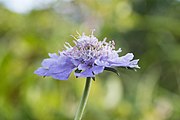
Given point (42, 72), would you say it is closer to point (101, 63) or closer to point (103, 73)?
point (101, 63)

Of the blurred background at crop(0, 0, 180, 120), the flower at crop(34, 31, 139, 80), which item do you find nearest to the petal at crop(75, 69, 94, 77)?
the flower at crop(34, 31, 139, 80)

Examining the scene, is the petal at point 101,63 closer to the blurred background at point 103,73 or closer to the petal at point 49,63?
the petal at point 49,63

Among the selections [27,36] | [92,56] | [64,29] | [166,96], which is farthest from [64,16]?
[92,56]

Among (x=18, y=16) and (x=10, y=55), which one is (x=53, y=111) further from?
(x=18, y=16)

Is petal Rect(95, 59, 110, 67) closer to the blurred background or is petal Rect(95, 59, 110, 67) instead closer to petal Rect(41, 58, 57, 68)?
petal Rect(41, 58, 57, 68)

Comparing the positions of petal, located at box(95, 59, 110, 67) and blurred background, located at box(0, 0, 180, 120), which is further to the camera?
blurred background, located at box(0, 0, 180, 120)

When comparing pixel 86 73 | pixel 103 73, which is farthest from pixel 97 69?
pixel 103 73
